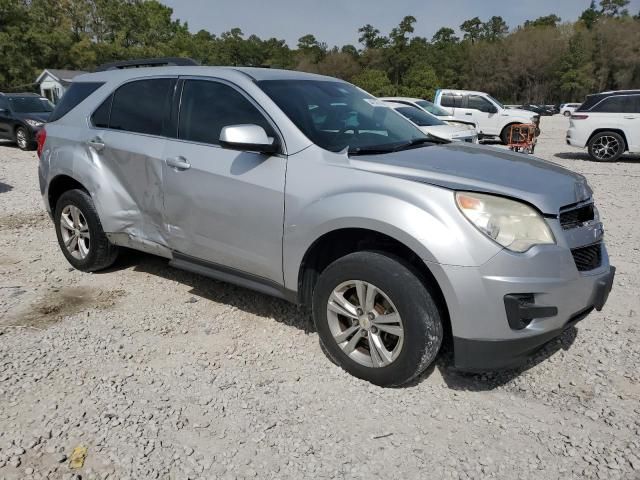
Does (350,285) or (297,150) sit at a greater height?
(297,150)

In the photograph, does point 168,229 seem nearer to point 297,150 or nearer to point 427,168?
point 297,150

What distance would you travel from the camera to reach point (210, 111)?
11.9 ft

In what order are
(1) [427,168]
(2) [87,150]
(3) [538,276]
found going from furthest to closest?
(2) [87,150] < (1) [427,168] < (3) [538,276]

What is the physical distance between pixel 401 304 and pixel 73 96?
3631mm

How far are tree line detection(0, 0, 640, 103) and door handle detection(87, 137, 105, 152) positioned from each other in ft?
149

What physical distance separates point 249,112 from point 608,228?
502 cm

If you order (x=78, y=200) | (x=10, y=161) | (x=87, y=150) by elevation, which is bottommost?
(x=10, y=161)

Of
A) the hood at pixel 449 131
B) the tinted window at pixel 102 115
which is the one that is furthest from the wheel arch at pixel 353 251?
the hood at pixel 449 131

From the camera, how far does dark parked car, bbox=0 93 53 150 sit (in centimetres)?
1462

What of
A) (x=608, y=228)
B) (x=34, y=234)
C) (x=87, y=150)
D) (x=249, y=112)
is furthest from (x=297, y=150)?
(x=608, y=228)

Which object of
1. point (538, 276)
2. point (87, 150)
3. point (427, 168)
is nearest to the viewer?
point (538, 276)

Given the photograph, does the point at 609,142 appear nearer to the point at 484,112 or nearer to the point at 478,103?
the point at 484,112

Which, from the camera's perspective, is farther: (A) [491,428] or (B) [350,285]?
(B) [350,285]

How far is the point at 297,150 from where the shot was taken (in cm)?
314
